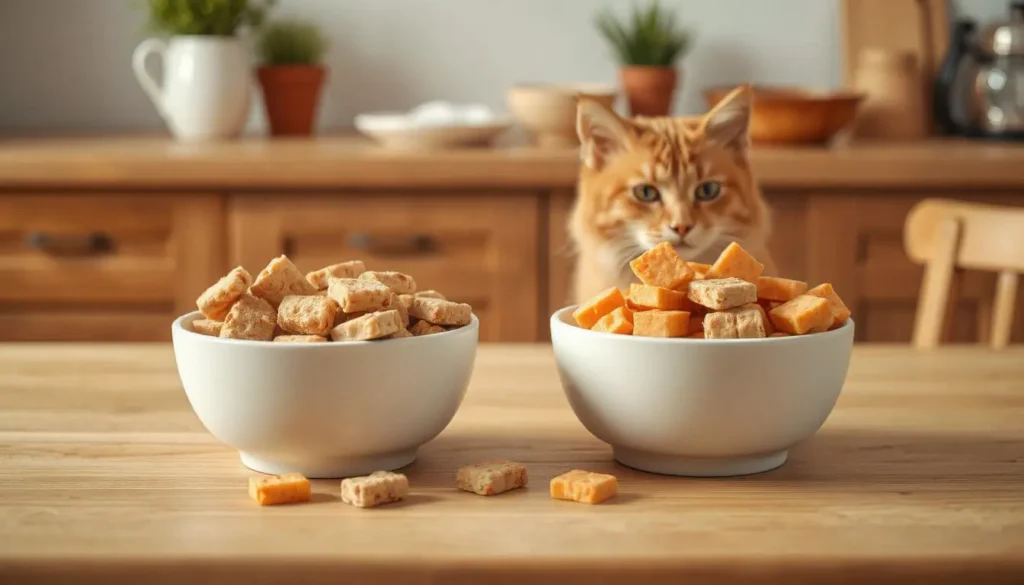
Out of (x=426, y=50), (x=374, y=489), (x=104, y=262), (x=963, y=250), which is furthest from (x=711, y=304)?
(x=426, y=50)

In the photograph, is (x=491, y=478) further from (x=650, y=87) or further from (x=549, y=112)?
(x=650, y=87)

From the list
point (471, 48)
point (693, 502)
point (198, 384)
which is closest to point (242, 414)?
point (198, 384)

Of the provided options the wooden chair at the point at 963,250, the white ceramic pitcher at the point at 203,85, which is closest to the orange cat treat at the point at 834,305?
the wooden chair at the point at 963,250

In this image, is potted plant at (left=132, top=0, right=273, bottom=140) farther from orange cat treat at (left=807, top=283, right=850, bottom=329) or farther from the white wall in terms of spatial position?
orange cat treat at (left=807, top=283, right=850, bottom=329)

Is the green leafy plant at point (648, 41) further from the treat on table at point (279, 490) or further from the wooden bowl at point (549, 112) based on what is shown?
the treat on table at point (279, 490)

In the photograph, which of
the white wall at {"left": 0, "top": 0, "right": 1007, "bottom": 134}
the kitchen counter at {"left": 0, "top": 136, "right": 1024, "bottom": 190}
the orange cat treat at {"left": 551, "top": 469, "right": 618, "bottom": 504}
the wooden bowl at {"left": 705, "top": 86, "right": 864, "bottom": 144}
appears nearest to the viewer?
the orange cat treat at {"left": 551, "top": 469, "right": 618, "bottom": 504}

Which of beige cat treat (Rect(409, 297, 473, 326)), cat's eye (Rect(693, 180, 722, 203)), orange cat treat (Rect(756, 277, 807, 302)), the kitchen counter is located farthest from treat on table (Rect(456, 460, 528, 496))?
the kitchen counter

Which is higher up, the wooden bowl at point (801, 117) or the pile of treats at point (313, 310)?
the wooden bowl at point (801, 117)
